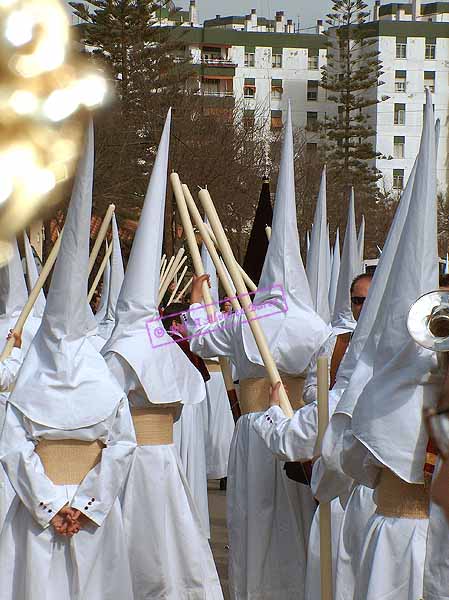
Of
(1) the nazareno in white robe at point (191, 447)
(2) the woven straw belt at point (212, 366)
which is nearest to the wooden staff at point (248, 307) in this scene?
(1) the nazareno in white robe at point (191, 447)

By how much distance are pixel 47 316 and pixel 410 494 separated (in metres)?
2.25

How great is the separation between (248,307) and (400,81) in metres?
91.3

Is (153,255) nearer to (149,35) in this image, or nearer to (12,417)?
(12,417)

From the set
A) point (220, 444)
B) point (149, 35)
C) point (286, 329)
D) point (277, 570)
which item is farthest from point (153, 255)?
point (149, 35)

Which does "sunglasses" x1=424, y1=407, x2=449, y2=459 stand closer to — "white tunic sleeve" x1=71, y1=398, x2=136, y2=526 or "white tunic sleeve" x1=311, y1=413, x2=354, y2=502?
"white tunic sleeve" x1=311, y1=413, x2=354, y2=502

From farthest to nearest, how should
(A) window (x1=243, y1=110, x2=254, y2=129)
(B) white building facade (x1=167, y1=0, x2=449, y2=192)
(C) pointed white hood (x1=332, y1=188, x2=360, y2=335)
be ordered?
1. (B) white building facade (x1=167, y1=0, x2=449, y2=192)
2. (A) window (x1=243, y1=110, x2=254, y2=129)
3. (C) pointed white hood (x1=332, y1=188, x2=360, y2=335)

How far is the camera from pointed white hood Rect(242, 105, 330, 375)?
23.5 ft

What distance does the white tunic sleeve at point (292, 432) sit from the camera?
19.0 ft

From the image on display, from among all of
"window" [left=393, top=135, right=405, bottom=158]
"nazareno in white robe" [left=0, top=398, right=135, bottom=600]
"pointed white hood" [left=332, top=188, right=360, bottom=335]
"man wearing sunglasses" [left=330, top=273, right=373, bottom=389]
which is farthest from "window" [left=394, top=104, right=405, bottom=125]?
"nazareno in white robe" [left=0, top=398, right=135, bottom=600]

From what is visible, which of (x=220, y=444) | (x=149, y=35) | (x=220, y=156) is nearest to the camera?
(x=220, y=444)

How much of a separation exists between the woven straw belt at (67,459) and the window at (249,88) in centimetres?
8780

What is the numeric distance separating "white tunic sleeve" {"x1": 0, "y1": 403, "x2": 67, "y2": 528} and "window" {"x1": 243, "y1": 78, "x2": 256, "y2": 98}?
8792 centimetres

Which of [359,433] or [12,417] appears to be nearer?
[359,433]

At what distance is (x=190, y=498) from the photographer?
7.46 metres
